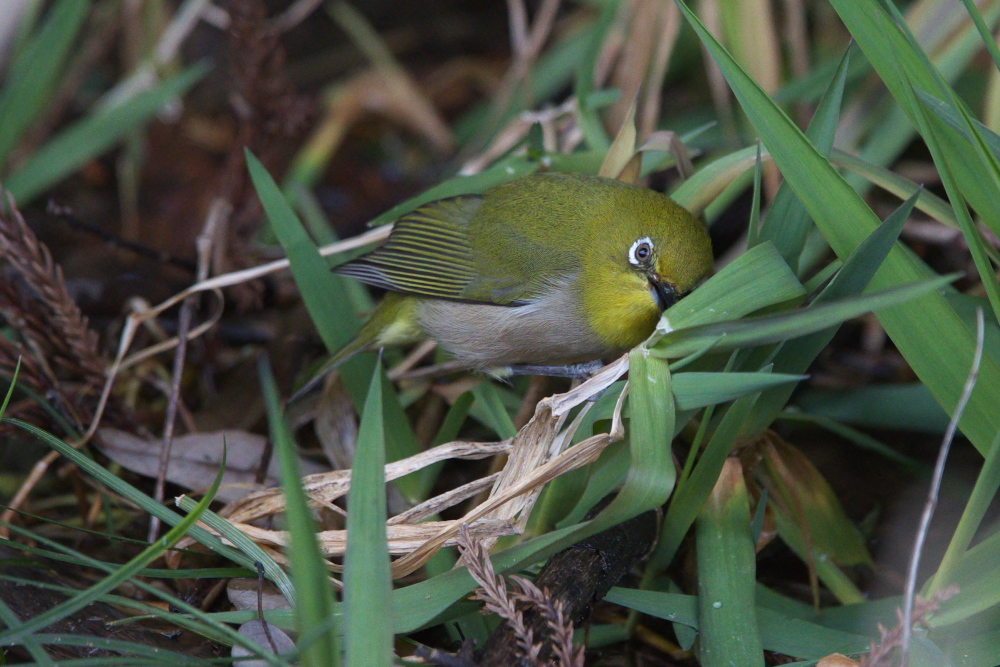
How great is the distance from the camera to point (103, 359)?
8.52 feet

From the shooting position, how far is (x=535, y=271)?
2508mm

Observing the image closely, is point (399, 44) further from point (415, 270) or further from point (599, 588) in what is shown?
point (599, 588)

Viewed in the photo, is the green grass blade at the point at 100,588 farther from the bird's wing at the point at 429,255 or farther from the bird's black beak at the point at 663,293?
the bird's black beak at the point at 663,293

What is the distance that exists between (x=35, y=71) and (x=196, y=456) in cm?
182

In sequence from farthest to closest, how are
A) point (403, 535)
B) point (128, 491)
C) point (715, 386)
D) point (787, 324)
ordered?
point (403, 535) → point (128, 491) → point (715, 386) → point (787, 324)

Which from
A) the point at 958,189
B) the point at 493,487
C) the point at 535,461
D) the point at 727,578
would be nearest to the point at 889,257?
the point at 958,189

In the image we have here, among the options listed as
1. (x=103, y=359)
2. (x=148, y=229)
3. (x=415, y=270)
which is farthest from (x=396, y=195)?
(x=103, y=359)

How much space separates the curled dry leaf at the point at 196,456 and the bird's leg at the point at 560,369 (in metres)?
0.71

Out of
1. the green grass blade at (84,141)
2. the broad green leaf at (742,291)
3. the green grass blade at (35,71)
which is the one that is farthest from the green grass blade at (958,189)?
the green grass blade at (35,71)

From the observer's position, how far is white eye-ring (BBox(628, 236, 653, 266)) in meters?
2.29

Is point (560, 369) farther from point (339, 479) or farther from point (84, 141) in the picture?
point (84, 141)

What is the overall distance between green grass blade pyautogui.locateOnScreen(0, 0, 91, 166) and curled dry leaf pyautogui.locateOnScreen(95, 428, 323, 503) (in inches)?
55.3

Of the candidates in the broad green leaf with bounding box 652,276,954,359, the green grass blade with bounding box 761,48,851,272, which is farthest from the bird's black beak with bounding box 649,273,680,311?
the broad green leaf with bounding box 652,276,954,359

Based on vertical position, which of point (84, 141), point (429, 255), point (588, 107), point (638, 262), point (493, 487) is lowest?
point (493, 487)
